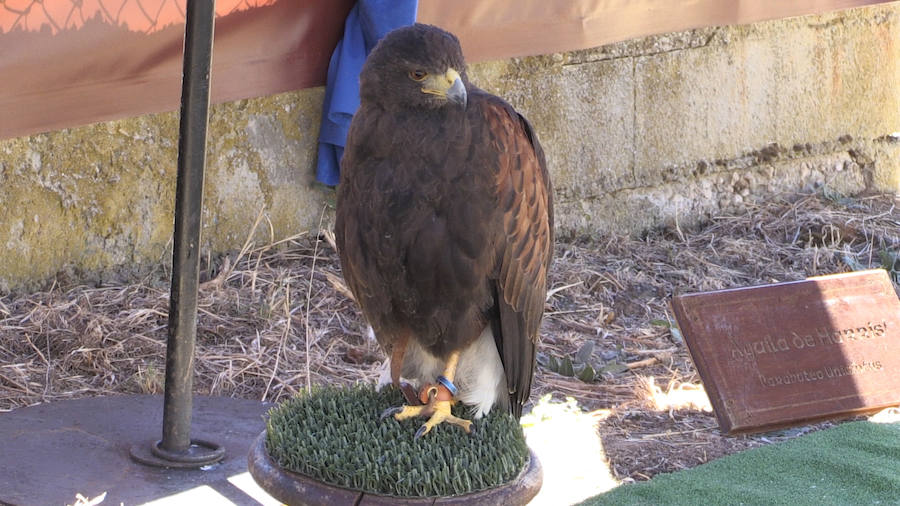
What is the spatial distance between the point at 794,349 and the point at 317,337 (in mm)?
1874

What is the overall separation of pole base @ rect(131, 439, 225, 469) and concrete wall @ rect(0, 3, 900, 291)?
1289 millimetres

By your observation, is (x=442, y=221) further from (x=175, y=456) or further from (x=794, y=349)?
(x=794, y=349)

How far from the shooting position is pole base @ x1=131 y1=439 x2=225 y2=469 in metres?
3.20

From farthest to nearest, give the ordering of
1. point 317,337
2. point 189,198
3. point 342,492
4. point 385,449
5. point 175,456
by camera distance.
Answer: point 317,337 < point 175,456 < point 189,198 < point 385,449 < point 342,492

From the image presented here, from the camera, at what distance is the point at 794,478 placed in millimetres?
3521

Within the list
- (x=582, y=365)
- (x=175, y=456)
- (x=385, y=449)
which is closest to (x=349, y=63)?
(x=582, y=365)

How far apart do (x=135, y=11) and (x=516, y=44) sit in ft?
5.93

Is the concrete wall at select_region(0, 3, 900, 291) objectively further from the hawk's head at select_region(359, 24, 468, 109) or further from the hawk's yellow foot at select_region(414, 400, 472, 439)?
the hawk's yellow foot at select_region(414, 400, 472, 439)

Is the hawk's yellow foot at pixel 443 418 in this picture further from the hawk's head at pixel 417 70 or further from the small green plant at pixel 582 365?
the small green plant at pixel 582 365

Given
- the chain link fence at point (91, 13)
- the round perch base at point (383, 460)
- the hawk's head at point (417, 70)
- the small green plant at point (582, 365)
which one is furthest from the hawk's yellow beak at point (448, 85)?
the small green plant at point (582, 365)

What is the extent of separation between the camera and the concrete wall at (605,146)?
4211 millimetres

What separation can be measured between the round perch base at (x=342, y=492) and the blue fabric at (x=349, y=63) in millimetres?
2105

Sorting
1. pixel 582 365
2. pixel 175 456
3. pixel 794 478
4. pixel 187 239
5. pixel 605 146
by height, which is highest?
pixel 605 146

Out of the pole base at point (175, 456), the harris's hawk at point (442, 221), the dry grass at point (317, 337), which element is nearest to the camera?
the harris's hawk at point (442, 221)
